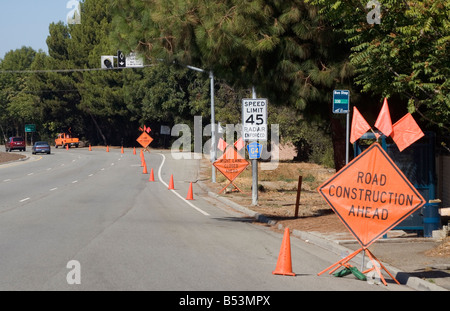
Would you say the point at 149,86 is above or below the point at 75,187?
above

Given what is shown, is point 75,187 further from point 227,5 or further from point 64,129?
point 64,129

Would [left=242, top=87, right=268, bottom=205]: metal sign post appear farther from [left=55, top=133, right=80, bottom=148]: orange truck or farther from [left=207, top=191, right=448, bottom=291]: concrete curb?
[left=55, top=133, right=80, bottom=148]: orange truck

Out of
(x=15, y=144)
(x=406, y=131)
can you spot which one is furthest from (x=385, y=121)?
(x=15, y=144)

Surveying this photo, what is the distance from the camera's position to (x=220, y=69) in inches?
667

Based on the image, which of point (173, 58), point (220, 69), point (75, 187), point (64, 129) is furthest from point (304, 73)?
point (64, 129)

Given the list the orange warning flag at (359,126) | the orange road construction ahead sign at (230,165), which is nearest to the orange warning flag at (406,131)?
the orange warning flag at (359,126)

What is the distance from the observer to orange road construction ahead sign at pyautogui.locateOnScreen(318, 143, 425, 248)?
968 centimetres

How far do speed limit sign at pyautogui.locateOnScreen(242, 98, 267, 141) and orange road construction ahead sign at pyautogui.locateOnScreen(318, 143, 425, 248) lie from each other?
36.6 ft

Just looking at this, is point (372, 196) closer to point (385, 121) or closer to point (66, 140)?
point (385, 121)

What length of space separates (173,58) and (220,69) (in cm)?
125

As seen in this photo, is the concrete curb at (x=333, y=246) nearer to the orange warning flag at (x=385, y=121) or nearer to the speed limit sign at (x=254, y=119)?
the orange warning flag at (x=385, y=121)

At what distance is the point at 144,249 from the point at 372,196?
442 centimetres

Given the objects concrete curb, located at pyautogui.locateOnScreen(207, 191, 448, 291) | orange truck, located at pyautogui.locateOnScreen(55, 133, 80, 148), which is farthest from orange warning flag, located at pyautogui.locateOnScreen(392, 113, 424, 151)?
orange truck, located at pyautogui.locateOnScreen(55, 133, 80, 148)

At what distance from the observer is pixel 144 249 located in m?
12.0
